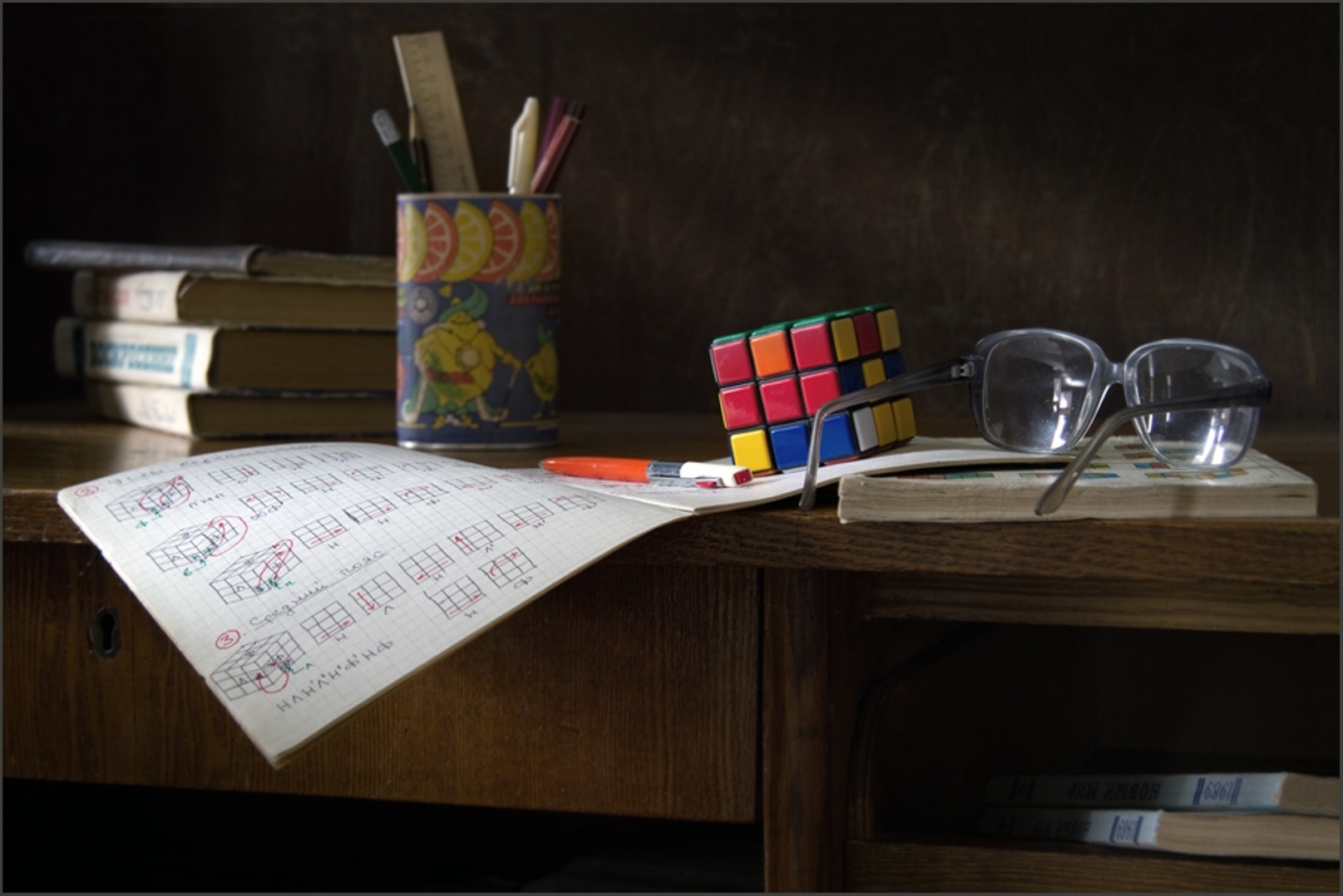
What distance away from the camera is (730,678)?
0.62 meters

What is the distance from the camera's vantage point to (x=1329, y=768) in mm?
895

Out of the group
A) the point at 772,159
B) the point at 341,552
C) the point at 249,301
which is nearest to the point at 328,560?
the point at 341,552

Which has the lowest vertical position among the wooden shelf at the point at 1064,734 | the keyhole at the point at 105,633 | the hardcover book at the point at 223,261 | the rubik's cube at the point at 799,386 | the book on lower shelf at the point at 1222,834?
the wooden shelf at the point at 1064,734

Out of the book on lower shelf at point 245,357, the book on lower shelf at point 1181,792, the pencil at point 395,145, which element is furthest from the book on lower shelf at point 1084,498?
the book on lower shelf at point 245,357

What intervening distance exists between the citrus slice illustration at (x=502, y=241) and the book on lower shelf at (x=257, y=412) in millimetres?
219

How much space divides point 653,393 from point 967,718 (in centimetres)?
52

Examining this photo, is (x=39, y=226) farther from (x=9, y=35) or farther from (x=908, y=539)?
(x=908, y=539)

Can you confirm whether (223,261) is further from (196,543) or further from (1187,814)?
(1187,814)

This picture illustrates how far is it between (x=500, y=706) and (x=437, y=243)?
0.33 meters

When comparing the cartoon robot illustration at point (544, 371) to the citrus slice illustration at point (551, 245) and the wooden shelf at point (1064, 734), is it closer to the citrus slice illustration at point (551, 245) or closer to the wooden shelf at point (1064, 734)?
the citrus slice illustration at point (551, 245)

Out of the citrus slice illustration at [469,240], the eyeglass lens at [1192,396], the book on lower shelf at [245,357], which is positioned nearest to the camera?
the eyeglass lens at [1192,396]

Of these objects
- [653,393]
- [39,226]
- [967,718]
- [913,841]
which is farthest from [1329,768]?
[39,226]

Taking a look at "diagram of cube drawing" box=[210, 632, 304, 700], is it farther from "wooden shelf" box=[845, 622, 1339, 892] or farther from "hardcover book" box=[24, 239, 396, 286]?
"hardcover book" box=[24, 239, 396, 286]

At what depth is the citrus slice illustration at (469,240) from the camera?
812mm
